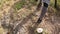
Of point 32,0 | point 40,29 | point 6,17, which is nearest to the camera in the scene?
point 40,29

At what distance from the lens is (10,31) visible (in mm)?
3016

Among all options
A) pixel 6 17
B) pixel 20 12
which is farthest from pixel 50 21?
pixel 6 17

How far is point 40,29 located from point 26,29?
0.88 feet

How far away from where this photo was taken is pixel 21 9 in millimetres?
3363

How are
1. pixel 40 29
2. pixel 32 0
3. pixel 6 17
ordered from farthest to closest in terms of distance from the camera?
pixel 32 0 → pixel 6 17 → pixel 40 29

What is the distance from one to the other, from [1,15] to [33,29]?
0.74 metres

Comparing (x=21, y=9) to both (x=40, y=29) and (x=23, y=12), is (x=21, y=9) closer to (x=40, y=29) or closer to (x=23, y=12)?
(x=23, y=12)

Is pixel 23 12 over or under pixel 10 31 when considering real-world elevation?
over

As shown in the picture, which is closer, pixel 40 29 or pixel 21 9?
pixel 40 29

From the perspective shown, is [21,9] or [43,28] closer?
[43,28]

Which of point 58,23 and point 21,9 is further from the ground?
point 21,9

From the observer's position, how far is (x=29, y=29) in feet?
9.98

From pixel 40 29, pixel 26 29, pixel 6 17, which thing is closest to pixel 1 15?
pixel 6 17

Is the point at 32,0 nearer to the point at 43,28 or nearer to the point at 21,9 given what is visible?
the point at 21,9
